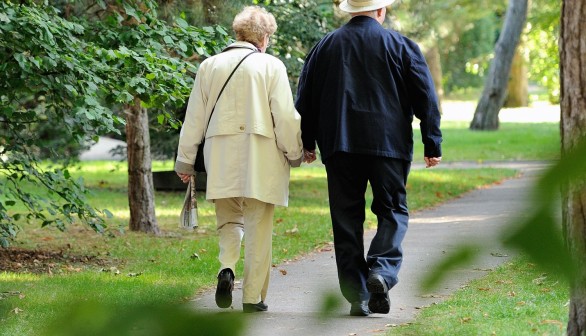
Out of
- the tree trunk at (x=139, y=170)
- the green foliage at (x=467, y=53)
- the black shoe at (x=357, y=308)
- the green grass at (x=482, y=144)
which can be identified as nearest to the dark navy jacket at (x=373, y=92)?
the black shoe at (x=357, y=308)

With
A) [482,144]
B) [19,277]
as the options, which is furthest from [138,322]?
[482,144]

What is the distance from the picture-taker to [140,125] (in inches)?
439

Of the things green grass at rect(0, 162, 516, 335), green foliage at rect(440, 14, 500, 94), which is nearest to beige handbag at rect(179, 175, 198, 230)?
green grass at rect(0, 162, 516, 335)

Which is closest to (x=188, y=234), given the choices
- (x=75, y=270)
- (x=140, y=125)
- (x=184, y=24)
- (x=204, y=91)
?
(x=140, y=125)

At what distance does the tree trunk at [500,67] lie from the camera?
31.0 metres

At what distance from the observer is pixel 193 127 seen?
252 inches

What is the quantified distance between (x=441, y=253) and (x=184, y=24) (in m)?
7.44

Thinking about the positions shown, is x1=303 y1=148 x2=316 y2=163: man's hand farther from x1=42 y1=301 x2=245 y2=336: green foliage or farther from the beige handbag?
x1=42 y1=301 x2=245 y2=336: green foliage

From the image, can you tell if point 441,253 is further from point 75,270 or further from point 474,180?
point 474,180

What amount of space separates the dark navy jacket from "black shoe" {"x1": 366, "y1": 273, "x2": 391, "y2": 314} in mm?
723

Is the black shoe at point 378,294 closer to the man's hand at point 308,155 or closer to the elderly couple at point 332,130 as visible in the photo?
the elderly couple at point 332,130

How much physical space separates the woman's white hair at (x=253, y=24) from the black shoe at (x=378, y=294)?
1640 mm

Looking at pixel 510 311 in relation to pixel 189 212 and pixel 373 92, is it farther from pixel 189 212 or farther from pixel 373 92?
pixel 189 212

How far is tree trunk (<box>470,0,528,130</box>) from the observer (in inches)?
1222
